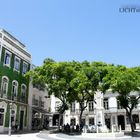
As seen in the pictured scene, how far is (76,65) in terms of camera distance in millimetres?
31500

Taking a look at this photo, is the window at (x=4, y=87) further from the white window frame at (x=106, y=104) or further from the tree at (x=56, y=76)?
the white window frame at (x=106, y=104)

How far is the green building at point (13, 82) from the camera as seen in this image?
29.5m

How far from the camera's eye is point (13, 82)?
32375 millimetres

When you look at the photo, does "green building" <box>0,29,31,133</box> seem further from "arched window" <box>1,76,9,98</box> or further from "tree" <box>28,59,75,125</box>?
"tree" <box>28,59,75,125</box>

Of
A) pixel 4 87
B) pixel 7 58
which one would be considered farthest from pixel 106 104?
pixel 7 58

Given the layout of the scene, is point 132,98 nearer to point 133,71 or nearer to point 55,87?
point 133,71

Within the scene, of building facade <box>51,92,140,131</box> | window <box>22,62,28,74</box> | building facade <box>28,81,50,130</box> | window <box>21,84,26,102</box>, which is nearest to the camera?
window <box>21,84,26,102</box>

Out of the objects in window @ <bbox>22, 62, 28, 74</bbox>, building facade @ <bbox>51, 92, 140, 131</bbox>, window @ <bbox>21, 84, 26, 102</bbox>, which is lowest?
building facade @ <bbox>51, 92, 140, 131</bbox>

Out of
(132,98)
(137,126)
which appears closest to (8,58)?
(132,98)

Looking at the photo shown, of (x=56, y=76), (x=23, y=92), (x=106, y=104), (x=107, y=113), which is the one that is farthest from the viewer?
(x=106, y=104)

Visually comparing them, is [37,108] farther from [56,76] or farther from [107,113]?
[107,113]

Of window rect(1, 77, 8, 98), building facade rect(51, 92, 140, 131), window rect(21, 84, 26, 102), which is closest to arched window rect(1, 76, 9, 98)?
window rect(1, 77, 8, 98)

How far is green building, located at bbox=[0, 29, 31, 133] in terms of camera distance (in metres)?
29.5

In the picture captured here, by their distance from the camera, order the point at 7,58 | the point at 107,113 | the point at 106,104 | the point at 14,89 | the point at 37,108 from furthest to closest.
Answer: the point at 106,104, the point at 107,113, the point at 37,108, the point at 14,89, the point at 7,58
